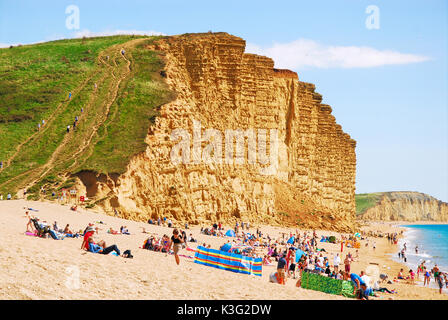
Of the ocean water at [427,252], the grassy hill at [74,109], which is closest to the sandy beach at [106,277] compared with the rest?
the grassy hill at [74,109]

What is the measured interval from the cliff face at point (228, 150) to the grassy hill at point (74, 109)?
5.86 ft

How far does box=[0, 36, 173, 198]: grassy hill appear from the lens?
38606mm

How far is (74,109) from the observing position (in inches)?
1909

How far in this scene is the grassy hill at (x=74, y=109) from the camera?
38.6m

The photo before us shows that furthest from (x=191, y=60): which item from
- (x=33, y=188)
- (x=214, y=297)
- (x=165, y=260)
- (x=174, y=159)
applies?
(x=214, y=297)

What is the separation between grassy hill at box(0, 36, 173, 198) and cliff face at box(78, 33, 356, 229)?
1.79 meters

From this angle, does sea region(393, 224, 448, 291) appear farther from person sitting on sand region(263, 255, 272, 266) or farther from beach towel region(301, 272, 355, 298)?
beach towel region(301, 272, 355, 298)

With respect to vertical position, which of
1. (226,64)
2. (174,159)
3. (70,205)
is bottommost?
(70,205)

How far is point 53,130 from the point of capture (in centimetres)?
4497

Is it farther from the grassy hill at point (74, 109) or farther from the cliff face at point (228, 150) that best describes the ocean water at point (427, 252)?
the grassy hill at point (74, 109)

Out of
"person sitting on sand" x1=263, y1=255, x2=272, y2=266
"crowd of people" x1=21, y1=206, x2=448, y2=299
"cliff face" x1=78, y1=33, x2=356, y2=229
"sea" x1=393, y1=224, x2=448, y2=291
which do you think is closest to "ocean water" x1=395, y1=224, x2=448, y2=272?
"sea" x1=393, y1=224, x2=448, y2=291
